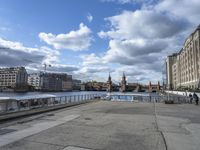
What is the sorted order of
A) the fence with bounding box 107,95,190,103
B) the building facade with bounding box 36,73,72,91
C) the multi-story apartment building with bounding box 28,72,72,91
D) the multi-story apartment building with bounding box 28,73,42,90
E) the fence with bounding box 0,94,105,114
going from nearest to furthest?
the fence with bounding box 0,94,105,114
the fence with bounding box 107,95,190,103
the building facade with bounding box 36,73,72,91
the multi-story apartment building with bounding box 28,72,72,91
the multi-story apartment building with bounding box 28,73,42,90

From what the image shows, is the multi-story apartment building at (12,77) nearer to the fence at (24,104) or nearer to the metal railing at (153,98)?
the metal railing at (153,98)

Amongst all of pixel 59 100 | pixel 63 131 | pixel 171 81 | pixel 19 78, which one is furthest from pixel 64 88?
pixel 63 131

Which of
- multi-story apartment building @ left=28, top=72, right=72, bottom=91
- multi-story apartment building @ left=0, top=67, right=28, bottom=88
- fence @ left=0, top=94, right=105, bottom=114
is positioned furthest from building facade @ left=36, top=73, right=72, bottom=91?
fence @ left=0, top=94, right=105, bottom=114

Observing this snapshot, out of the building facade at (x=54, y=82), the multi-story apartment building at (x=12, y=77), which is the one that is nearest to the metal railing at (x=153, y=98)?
the building facade at (x=54, y=82)

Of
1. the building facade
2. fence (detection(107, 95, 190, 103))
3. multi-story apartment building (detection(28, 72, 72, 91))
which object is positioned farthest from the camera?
multi-story apartment building (detection(28, 72, 72, 91))

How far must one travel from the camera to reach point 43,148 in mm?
8016

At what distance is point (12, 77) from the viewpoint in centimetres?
15262

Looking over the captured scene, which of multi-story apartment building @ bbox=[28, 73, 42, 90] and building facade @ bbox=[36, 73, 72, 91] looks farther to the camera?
multi-story apartment building @ bbox=[28, 73, 42, 90]

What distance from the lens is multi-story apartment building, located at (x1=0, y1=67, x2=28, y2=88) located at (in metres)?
148

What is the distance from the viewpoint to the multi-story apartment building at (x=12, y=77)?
487 ft

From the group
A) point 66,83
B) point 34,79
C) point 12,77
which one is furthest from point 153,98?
point 34,79

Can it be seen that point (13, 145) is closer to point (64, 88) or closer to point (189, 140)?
point (189, 140)

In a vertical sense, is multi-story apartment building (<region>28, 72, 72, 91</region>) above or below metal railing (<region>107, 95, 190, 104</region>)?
above

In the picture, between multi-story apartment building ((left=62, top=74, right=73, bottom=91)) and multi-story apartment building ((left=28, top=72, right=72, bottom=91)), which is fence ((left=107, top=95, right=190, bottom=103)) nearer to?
multi-story apartment building ((left=28, top=72, right=72, bottom=91))
